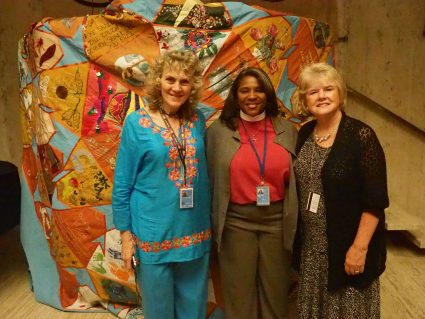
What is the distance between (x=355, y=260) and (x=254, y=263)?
43 cm

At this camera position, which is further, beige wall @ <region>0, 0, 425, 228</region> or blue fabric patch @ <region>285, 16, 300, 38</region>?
beige wall @ <region>0, 0, 425, 228</region>

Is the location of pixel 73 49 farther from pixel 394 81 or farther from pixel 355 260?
pixel 394 81

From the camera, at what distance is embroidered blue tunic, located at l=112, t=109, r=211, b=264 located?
4.56 ft

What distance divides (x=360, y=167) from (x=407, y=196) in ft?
7.35

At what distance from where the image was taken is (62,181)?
196 centimetres

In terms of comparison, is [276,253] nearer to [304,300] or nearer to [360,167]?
[304,300]

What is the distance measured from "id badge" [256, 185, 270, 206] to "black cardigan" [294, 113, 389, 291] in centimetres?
24

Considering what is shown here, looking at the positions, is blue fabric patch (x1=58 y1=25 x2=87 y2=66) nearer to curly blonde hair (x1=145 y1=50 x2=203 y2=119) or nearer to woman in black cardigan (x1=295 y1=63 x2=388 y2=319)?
curly blonde hair (x1=145 y1=50 x2=203 y2=119)

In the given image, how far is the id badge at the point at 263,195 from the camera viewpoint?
150cm

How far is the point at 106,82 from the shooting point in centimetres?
183

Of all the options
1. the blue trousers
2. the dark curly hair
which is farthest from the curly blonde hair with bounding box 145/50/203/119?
the blue trousers

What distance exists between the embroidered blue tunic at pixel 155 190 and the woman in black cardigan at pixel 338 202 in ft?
1.49

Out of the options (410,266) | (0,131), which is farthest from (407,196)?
(0,131)

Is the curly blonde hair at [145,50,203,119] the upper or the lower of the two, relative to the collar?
upper
